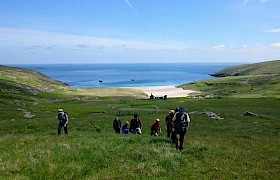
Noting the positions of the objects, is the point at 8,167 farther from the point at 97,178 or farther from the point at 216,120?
the point at 216,120

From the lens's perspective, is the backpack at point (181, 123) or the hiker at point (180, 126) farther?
the backpack at point (181, 123)

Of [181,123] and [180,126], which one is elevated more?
[181,123]

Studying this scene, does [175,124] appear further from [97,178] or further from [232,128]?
[232,128]

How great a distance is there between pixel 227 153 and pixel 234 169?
3749mm

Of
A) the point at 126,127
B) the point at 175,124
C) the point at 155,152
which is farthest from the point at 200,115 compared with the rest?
the point at 155,152

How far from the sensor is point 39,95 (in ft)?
378

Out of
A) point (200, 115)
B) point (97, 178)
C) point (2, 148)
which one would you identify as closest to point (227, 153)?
point (97, 178)

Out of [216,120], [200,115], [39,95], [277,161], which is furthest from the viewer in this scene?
[39,95]

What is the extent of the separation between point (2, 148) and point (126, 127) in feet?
53.7

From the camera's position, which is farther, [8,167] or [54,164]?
[54,164]

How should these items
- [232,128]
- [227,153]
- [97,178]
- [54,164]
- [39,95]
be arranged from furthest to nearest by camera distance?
[39,95]
[232,128]
[227,153]
[54,164]
[97,178]

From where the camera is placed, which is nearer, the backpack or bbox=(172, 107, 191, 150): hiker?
bbox=(172, 107, 191, 150): hiker

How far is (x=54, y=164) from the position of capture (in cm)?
1495

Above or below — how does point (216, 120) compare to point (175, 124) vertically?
below
